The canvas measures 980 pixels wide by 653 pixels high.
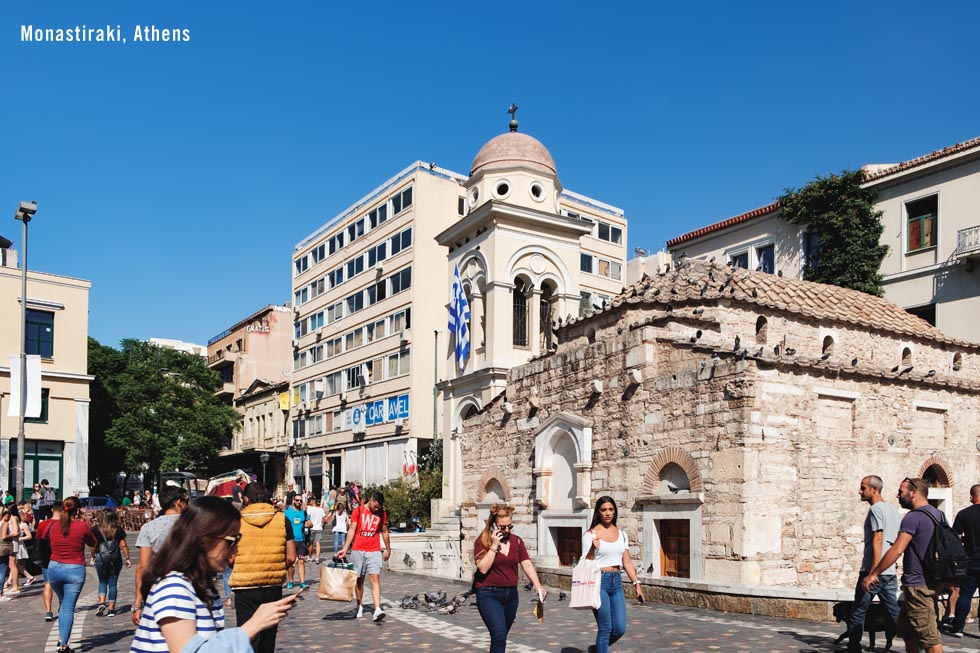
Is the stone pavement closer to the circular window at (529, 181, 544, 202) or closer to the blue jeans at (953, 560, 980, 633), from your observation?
the blue jeans at (953, 560, 980, 633)

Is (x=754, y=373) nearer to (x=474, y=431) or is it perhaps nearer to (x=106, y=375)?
(x=474, y=431)

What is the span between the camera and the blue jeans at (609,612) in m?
8.41

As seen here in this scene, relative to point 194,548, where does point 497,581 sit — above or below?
below

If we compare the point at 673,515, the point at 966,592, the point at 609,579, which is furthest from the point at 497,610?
the point at 673,515

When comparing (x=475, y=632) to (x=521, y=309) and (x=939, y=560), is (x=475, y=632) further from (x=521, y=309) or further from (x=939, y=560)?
(x=521, y=309)

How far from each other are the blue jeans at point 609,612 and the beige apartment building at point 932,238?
65.4 feet

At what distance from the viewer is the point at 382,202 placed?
5144 centimetres

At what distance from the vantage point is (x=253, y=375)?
223 ft

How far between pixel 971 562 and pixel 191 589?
31.9 feet

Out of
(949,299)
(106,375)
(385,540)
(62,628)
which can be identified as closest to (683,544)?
(385,540)

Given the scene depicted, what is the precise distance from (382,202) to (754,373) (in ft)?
127

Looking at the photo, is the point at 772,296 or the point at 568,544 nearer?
the point at 568,544

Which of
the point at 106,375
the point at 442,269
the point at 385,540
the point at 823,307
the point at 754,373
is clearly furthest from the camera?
the point at 106,375

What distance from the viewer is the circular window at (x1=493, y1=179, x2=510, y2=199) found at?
99.1 ft
